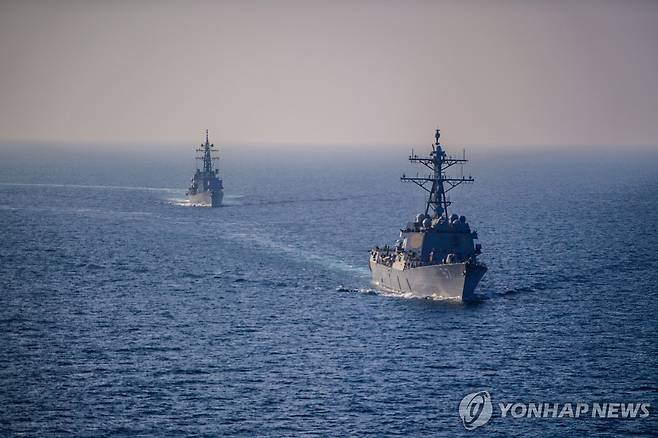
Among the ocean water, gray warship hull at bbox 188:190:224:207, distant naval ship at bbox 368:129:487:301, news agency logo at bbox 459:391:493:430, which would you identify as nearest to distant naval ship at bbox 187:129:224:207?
gray warship hull at bbox 188:190:224:207

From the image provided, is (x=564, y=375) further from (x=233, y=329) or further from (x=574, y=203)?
(x=574, y=203)

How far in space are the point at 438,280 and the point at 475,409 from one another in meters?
30.5

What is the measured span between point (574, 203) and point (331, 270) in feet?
325

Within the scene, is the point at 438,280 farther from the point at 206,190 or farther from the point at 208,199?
the point at 206,190

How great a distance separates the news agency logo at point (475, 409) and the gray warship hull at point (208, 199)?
11546cm

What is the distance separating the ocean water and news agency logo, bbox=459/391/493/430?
51 cm

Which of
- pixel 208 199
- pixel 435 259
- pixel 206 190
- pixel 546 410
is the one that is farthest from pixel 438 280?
pixel 206 190

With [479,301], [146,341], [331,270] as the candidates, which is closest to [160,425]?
[146,341]

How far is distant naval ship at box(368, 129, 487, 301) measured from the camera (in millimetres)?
89188

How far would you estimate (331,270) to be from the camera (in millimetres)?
106875

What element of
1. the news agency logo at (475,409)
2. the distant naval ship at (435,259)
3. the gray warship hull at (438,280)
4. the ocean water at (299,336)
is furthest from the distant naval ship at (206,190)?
the news agency logo at (475,409)

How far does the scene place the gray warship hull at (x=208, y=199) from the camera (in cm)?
17438

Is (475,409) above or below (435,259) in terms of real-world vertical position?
below

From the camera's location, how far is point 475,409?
200 feet
